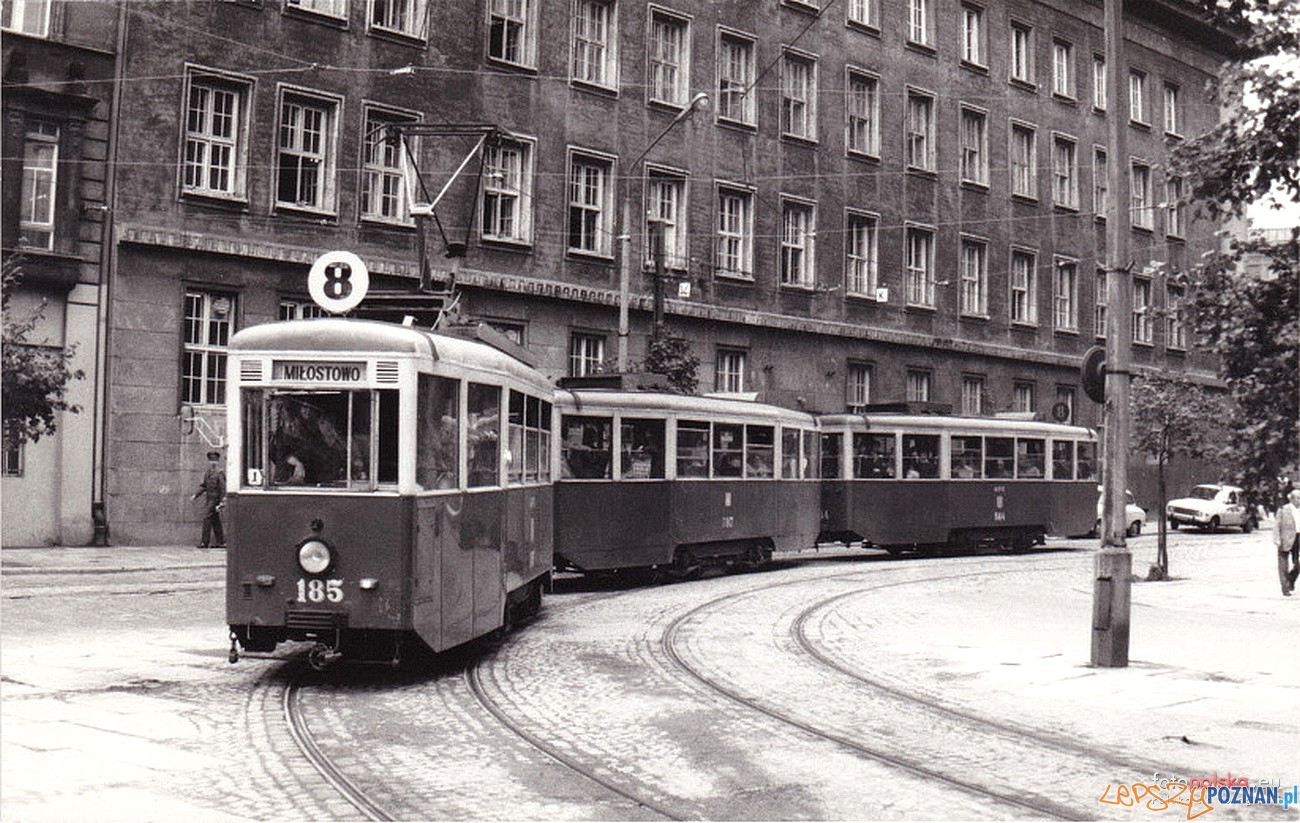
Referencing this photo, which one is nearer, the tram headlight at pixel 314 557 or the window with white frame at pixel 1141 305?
the tram headlight at pixel 314 557

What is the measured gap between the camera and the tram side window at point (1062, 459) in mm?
30562

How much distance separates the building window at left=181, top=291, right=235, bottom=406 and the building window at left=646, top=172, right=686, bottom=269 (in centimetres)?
1048

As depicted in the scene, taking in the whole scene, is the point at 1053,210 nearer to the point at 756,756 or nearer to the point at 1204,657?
the point at 1204,657

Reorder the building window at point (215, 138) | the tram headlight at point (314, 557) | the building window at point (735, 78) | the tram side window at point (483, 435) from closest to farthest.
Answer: the tram headlight at point (314, 557)
the tram side window at point (483, 435)
the building window at point (215, 138)
the building window at point (735, 78)

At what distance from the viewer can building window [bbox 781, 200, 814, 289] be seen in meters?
36.0

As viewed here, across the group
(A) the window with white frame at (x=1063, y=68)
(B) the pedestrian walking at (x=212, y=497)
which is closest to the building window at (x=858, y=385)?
(A) the window with white frame at (x=1063, y=68)


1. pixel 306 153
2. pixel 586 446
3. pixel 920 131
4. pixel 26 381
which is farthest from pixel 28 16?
pixel 920 131

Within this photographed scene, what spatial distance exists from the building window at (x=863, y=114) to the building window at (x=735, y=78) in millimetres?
3663

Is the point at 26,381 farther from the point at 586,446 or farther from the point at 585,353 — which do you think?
the point at 585,353

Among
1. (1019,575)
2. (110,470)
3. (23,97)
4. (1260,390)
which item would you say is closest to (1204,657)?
(1260,390)

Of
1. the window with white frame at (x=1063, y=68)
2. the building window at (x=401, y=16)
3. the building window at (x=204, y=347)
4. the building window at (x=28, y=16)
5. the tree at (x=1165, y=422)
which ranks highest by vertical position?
the window with white frame at (x=1063, y=68)

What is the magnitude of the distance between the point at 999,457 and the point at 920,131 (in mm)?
14148

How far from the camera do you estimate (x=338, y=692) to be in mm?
10305

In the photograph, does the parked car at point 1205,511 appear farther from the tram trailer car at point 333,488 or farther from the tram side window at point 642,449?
the tram trailer car at point 333,488
